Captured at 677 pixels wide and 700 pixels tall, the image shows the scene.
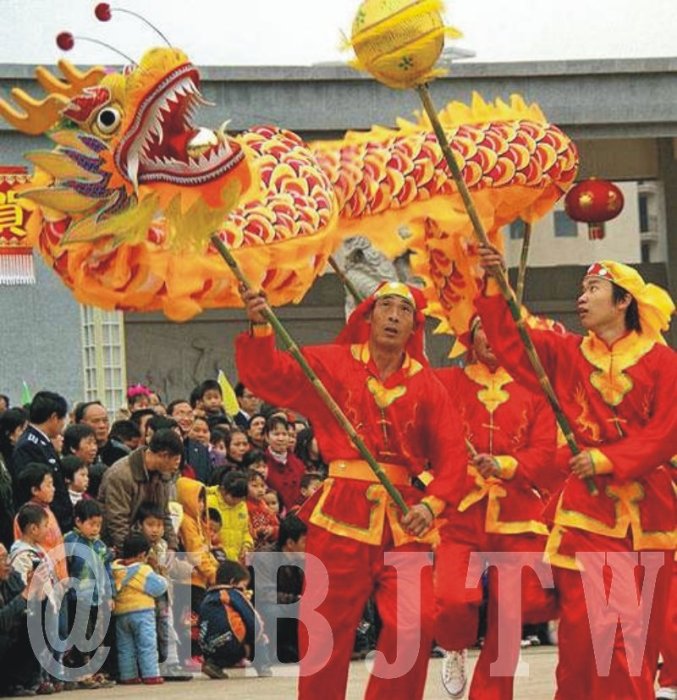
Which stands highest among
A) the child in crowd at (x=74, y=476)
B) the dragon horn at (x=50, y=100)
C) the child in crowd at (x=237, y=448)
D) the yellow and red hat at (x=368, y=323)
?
the dragon horn at (x=50, y=100)

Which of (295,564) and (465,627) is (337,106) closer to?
(295,564)

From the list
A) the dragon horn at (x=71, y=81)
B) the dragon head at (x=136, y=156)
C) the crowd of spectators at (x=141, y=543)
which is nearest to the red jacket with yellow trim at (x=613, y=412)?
the dragon head at (x=136, y=156)

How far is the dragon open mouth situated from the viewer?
8672mm

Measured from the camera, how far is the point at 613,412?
900 centimetres

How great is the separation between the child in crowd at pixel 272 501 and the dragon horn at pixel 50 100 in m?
4.50

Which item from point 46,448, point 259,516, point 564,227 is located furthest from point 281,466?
point 564,227

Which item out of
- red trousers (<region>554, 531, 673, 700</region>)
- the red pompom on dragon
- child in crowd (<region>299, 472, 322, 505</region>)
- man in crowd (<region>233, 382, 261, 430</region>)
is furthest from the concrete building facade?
red trousers (<region>554, 531, 673, 700</region>)

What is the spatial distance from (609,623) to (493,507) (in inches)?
52.7

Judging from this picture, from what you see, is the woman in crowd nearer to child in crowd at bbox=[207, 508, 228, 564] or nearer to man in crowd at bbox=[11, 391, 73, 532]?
man in crowd at bbox=[11, 391, 73, 532]

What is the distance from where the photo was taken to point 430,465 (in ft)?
30.7

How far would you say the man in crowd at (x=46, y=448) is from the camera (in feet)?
37.6

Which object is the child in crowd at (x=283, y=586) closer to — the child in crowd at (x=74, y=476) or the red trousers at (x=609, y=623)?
the child in crowd at (x=74, y=476)

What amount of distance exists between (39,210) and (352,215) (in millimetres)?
2023

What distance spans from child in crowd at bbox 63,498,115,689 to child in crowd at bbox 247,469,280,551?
5.07 feet
